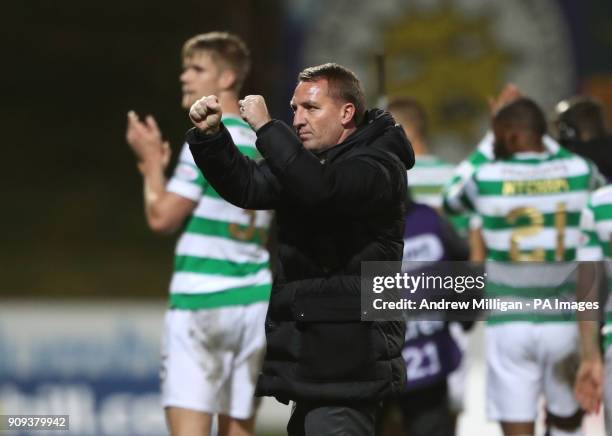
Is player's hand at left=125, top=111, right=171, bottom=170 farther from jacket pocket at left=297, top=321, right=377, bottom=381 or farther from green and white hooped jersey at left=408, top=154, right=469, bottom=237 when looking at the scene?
green and white hooped jersey at left=408, top=154, right=469, bottom=237

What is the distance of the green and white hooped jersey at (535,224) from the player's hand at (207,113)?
2.13 m

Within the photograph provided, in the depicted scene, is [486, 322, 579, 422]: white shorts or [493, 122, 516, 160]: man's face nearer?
[486, 322, 579, 422]: white shorts

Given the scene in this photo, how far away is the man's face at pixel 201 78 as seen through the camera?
5359mm

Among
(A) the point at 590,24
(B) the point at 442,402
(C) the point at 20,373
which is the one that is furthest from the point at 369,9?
(B) the point at 442,402

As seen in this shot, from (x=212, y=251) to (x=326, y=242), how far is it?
137 cm

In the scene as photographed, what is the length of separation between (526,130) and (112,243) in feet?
22.9

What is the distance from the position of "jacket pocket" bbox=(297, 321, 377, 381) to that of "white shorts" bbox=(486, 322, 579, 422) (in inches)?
72.9

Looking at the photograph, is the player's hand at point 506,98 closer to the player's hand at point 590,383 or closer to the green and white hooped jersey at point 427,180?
the green and white hooped jersey at point 427,180

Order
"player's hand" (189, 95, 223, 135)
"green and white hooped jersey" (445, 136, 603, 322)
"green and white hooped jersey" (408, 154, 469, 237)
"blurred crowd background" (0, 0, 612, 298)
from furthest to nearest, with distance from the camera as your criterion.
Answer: "blurred crowd background" (0, 0, 612, 298)
"green and white hooped jersey" (408, 154, 469, 237)
"green and white hooped jersey" (445, 136, 603, 322)
"player's hand" (189, 95, 223, 135)

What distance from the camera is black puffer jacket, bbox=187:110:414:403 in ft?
12.5

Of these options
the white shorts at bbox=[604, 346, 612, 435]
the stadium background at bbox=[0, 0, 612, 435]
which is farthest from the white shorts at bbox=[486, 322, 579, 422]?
the stadium background at bbox=[0, 0, 612, 435]

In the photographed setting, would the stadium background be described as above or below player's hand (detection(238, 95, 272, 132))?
above

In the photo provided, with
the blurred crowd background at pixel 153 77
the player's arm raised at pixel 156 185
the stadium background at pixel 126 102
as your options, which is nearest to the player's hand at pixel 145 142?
the player's arm raised at pixel 156 185

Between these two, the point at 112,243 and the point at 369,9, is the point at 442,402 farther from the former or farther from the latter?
the point at 112,243
